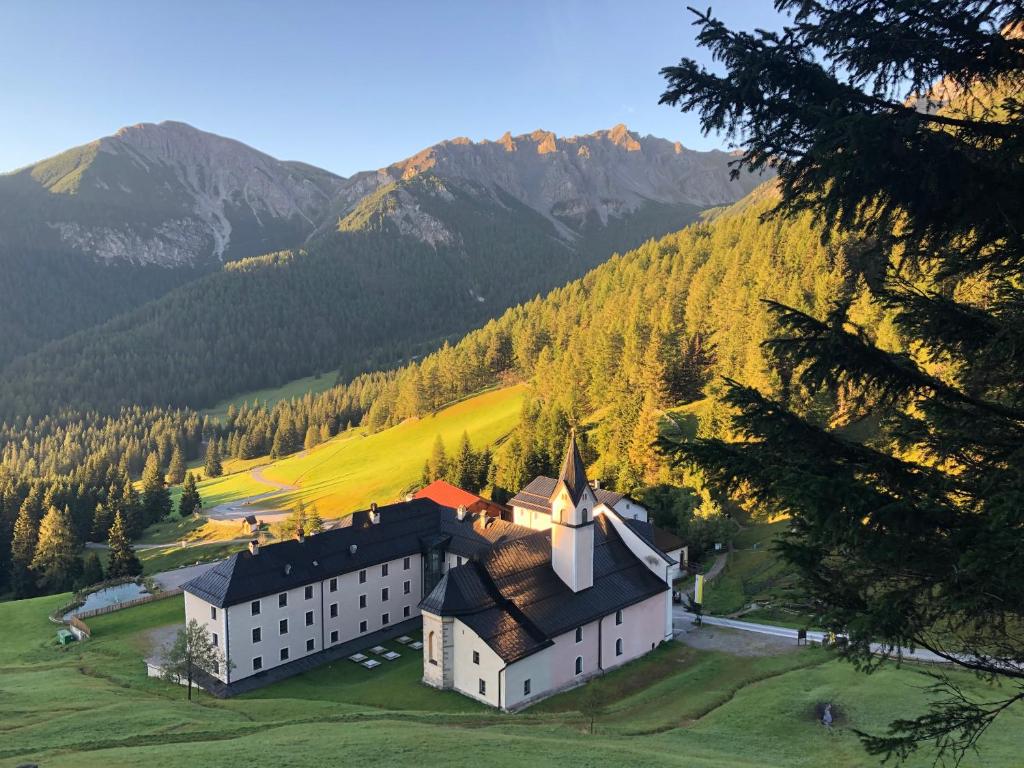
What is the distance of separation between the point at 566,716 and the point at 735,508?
35969 mm

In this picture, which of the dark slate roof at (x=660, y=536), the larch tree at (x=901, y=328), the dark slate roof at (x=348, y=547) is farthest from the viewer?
the dark slate roof at (x=660, y=536)

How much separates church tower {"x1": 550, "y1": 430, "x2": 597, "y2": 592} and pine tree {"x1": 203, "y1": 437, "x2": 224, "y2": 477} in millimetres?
133040

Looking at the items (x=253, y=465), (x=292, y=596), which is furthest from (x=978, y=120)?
(x=253, y=465)

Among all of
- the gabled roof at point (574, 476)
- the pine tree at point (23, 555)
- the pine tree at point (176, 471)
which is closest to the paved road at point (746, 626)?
the gabled roof at point (574, 476)

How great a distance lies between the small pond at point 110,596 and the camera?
6209 centimetres

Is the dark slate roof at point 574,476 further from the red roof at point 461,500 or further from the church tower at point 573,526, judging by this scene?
the red roof at point 461,500

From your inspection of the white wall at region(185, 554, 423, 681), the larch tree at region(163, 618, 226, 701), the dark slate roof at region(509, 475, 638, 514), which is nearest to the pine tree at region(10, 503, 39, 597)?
the white wall at region(185, 554, 423, 681)

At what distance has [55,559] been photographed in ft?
268

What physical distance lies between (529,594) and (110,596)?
46.6m

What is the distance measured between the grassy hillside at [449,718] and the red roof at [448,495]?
25353 millimetres

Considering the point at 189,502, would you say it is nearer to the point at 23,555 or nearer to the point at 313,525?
the point at 23,555

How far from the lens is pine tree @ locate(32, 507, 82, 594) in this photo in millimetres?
80875

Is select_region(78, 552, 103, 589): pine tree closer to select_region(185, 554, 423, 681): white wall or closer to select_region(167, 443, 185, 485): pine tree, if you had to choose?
select_region(185, 554, 423, 681): white wall

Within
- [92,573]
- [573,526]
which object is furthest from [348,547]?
[92,573]
